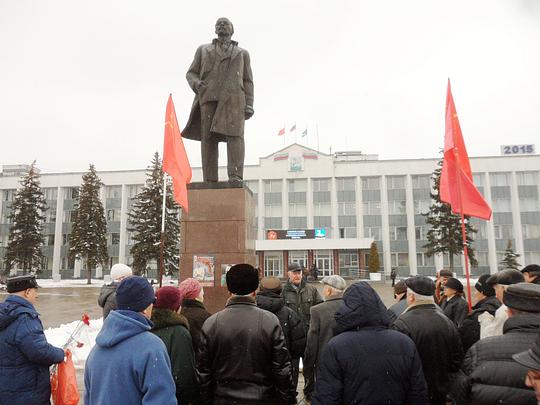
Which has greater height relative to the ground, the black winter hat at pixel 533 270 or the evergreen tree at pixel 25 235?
the evergreen tree at pixel 25 235

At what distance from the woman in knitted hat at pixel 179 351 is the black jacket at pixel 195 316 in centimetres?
50

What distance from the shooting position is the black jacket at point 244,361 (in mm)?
2971

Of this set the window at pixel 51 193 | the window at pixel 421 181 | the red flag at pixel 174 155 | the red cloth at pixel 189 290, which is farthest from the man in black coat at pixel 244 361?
the window at pixel 51 193

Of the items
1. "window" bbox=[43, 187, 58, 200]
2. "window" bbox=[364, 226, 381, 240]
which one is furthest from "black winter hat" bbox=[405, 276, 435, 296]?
"window" bbox=[43, 187, 58, 200]

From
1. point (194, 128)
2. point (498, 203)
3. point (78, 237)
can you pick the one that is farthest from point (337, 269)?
point (194, 128)

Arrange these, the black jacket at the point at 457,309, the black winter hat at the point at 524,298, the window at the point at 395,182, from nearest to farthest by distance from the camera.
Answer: the black winter hat at the point at 524,298
the black jacket at the point at 457,309
the window at the point at 395,182

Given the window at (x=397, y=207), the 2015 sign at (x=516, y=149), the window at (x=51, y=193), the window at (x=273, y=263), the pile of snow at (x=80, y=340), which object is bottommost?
the pile of snow at (x=80, y=340)

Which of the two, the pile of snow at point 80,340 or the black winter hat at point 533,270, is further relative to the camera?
the pile of snow at point 80,340

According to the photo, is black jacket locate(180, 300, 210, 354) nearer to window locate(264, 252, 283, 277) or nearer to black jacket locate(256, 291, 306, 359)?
black jacket locate(256, 291, 306, 359)

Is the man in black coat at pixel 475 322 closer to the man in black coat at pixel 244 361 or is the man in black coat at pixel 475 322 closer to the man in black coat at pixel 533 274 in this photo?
the man in black coat at pixel 533 274

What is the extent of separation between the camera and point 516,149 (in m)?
52.5

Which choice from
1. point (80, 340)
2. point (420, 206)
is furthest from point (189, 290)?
point (420, 206)

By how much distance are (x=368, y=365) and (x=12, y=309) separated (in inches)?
114

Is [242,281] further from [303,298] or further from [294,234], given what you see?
[294,234]
